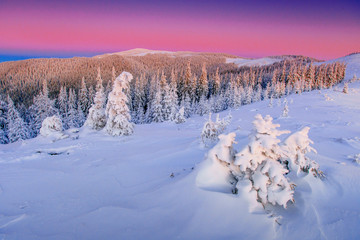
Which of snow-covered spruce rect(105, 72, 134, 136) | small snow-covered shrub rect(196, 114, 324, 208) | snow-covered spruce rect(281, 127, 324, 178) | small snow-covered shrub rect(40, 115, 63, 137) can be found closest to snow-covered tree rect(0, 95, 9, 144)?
small snow-covered shrub rect(40, 115, 63, 137)

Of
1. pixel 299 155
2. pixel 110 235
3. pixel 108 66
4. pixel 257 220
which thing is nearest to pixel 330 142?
pixel 299 155

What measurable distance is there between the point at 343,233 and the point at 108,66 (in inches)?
6257

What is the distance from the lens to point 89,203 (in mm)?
4465

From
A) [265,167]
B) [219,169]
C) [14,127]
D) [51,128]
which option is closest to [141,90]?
[14,127]

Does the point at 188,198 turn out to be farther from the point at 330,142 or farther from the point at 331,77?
the point at 331,77

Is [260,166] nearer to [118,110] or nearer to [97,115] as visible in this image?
[118,110]

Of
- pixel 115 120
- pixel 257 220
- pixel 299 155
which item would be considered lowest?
pixel 115 120

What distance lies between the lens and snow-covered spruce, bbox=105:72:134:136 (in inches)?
596

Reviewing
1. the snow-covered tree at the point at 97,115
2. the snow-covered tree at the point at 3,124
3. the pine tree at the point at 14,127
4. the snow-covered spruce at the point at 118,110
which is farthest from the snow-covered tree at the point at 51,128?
the snow-covered tree at the point at 3,124

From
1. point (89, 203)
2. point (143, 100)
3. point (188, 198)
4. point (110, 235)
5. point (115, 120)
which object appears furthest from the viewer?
point (143, 100)

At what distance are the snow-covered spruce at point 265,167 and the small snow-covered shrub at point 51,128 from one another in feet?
52.6

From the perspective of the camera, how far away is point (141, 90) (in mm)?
61250

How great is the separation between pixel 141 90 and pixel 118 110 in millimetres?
46965

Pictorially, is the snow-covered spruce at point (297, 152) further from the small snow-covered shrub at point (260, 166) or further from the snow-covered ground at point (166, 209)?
the snow-covered ground at point (166, 209)
